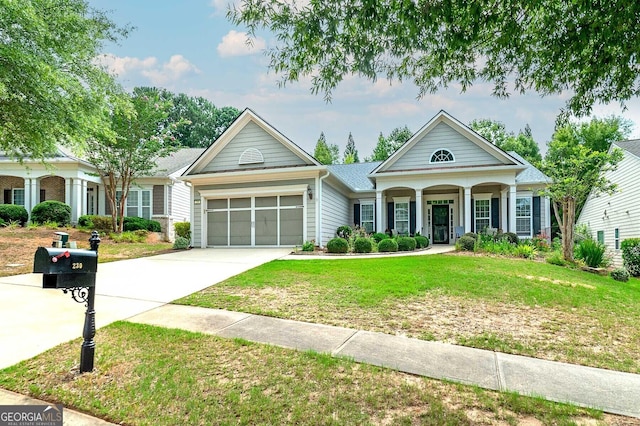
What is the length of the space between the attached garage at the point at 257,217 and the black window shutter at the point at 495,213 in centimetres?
959

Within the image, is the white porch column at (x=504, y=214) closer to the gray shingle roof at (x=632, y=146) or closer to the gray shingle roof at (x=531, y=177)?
the gray shingle roof at (x=531, y=177)

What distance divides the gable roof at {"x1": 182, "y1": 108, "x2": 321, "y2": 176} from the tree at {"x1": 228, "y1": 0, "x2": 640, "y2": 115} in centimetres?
977

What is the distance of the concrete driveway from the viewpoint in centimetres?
436

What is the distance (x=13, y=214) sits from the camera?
18000mm

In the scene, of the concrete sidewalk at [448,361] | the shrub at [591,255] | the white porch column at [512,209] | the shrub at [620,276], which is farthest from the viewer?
the white porch column at [512,209]

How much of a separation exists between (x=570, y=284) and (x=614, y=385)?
225 inches

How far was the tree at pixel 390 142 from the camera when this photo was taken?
148 ft

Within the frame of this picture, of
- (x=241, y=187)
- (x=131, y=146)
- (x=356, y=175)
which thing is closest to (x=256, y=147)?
(x=241, y=187)

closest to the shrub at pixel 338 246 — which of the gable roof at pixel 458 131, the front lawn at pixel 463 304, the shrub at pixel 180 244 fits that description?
the front lawn at pixel 463 304

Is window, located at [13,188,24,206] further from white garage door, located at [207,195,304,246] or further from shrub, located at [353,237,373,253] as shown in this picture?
shrub, located at [353,237,373,253]

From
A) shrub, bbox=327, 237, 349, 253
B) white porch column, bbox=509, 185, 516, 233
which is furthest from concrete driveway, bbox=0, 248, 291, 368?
white porch column, bbox=509, 185, 516, 233

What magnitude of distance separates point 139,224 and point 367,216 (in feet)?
42.8

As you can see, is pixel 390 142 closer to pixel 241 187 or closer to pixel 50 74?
pixel 241 187

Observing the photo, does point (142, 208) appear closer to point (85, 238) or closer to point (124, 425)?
point (85, 238)
